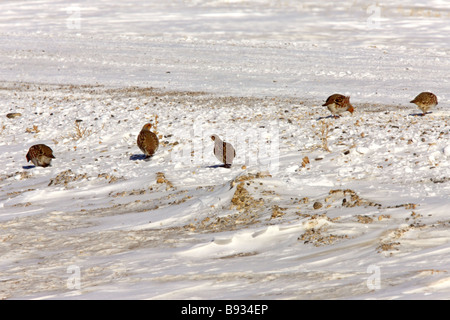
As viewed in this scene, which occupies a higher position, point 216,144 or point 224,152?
point 216,144

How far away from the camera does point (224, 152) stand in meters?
9.80

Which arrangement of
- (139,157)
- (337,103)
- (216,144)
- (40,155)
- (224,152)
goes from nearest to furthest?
(224,152) → (216,144) → (40,155) → (139,157) → (337,103)

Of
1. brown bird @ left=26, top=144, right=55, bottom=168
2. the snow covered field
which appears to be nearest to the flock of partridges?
brown bird @ left=26, top=144, right=55, bottom=168

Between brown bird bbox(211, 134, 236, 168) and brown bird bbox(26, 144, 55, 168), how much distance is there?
10.7 ft

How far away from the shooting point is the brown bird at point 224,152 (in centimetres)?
980

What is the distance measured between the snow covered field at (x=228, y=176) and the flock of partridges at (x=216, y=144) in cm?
20

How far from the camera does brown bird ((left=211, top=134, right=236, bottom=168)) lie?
9.80m

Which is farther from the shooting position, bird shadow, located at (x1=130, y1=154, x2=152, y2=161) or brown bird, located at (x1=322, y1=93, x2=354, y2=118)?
brown bird, located at (x1=322, y1=93, x2=354, y2=118)

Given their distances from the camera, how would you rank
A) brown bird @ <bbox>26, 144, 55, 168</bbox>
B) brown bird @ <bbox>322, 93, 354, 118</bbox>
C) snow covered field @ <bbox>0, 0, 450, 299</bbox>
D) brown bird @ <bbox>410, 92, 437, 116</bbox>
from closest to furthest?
snow covered field @ <bbox>0, 0, 450, 299</bbox> → brown bird @ <bbox>26, 144, 55, 168</bbox> → brown bird @ <bbox>410, 92, 437, 116</bbox> → brown bird @ <bbox>322, 93, 354, 118</bbox>

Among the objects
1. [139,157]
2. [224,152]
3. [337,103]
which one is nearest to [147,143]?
[139,157]

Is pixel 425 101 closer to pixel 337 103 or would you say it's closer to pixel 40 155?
pixel 337 103

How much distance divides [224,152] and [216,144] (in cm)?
24

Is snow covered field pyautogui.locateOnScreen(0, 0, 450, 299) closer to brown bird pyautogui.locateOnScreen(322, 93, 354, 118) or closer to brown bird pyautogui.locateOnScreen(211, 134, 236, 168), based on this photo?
brown bird pyautogui.locateOnScreen(211, 134, 236, 168)

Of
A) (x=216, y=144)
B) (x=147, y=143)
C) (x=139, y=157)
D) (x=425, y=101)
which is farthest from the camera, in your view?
(x=425, y=101)
